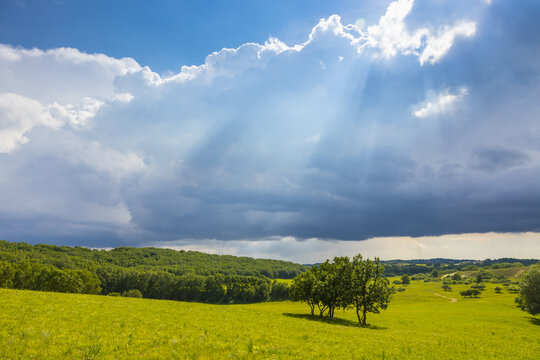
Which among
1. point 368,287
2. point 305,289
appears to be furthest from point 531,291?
point 305,289

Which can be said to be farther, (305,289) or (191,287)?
(191,287)

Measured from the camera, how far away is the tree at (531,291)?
6619 centimetres

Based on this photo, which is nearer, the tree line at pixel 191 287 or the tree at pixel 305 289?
the tree at pixel 305 289

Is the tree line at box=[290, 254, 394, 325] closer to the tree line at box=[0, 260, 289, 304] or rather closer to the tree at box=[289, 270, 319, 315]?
the tree at box=[289, 270, 319, 315]

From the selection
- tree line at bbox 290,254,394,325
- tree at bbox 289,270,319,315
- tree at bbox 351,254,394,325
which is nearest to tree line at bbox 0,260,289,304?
tree at bbox 289,270,319,315

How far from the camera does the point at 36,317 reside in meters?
21.0

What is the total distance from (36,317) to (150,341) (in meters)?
11.5

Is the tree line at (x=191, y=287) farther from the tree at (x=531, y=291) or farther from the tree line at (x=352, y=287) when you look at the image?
the tree at (x=531, y=291)

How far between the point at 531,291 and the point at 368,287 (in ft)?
161

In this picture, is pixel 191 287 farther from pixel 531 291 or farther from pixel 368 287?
pixel 531 291

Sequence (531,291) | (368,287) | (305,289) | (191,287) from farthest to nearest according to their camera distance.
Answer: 1. (191,287)
2. (531,291)
3. (305,289)
4. (368,287)

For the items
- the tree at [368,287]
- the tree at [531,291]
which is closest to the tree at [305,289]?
the tree at [368,287]

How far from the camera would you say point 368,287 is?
54.7m

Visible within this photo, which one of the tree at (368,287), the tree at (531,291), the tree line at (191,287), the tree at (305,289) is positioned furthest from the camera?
the tree line at (191,287)
